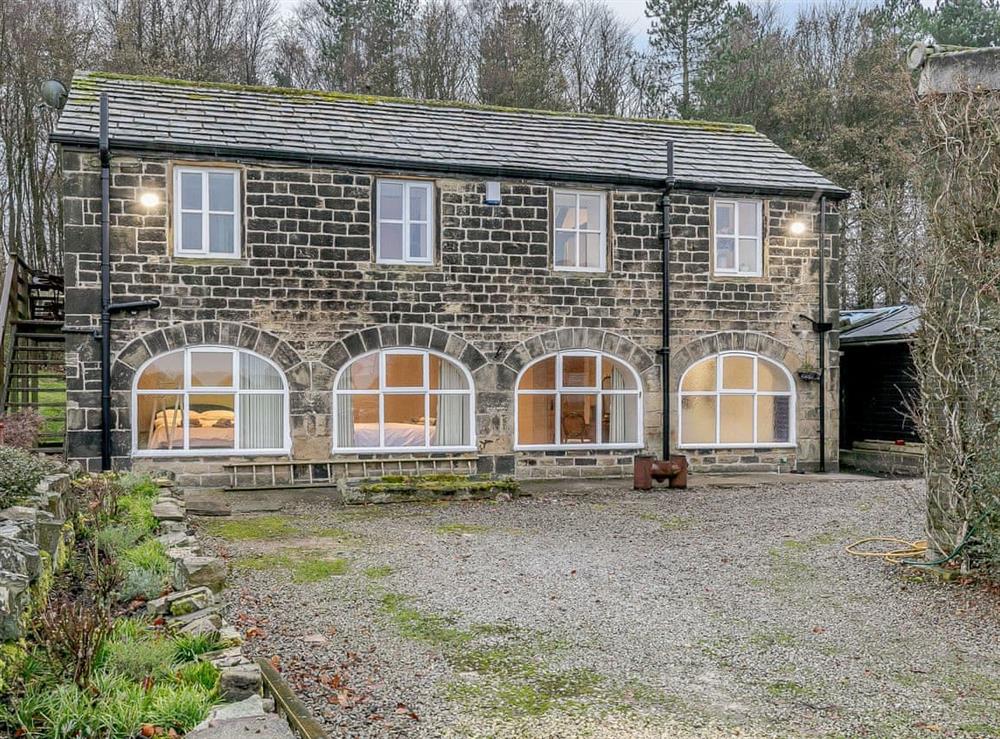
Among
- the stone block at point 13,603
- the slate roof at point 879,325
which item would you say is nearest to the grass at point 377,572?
the stone block at point 13,603

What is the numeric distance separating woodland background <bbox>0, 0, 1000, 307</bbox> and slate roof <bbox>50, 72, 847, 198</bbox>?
363 inches

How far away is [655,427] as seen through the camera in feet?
49.2

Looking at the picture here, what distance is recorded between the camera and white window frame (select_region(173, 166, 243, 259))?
1298 centimetres

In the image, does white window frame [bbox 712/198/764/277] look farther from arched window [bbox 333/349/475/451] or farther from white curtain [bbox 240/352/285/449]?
white curtain [bbox 240/352/285/449]

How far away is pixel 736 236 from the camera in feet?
50.9

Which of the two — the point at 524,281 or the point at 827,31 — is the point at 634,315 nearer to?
the point at 524,281

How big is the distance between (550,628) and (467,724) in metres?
1.74

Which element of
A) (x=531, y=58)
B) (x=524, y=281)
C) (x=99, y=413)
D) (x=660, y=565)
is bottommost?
(x=660, y=565)

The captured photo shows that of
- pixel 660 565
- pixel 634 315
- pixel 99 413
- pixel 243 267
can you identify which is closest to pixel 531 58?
pixel 634 315

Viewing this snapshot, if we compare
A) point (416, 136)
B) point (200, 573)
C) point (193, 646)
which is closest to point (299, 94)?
point (416, 136)

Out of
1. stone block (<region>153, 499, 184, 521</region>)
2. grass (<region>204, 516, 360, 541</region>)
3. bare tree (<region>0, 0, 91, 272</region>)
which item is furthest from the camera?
bare tree (<region>0, 0, 91, 272</region>)

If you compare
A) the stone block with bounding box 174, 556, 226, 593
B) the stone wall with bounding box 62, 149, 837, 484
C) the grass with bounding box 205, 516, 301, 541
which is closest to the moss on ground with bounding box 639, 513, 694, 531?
the stone wall with bounding box 62, 149, 837, 484

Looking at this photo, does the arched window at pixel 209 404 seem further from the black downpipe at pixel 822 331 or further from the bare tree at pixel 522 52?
the bare tree at pixel 522 52

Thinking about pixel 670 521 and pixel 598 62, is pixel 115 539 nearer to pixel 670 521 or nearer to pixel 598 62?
pixel 670 521
